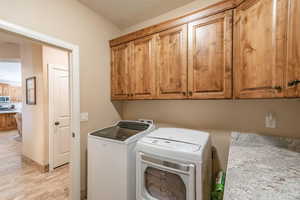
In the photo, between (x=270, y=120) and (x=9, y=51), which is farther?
(x=9, y=51)

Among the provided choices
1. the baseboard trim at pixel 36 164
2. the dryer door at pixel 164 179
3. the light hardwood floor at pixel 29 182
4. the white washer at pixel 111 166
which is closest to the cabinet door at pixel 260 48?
the dryer door at pixel 164 179

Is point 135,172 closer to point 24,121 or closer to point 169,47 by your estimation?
point 169,47

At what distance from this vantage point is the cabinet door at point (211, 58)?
1.26 m

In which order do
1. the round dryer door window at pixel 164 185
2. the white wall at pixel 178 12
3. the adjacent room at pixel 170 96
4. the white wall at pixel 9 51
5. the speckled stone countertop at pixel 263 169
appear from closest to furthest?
the speckled stone countertop at pixel 263 169 < the adjacent room at pixel 170 96 < the round dryer door window at pixel 164 185 < the white wall at pixel 178 12 < the white wall at pixel 9 51

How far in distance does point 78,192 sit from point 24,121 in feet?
7.79

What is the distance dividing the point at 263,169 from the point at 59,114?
121 inches

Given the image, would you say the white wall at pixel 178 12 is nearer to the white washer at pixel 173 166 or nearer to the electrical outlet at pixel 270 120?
the electrical outlet at pixel 270 120

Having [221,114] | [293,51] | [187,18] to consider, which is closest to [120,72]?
[187,18]

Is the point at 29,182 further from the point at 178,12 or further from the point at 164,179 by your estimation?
the point at 178,12

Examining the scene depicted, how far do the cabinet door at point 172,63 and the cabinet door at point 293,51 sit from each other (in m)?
→ 0.79

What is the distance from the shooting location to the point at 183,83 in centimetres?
150

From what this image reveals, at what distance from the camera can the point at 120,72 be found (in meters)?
2.05

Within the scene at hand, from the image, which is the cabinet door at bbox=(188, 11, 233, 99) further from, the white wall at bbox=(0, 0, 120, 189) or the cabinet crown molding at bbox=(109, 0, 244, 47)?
the white wall at bbox=(0, 0, 120, 189)

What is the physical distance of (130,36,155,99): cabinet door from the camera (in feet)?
5.70
